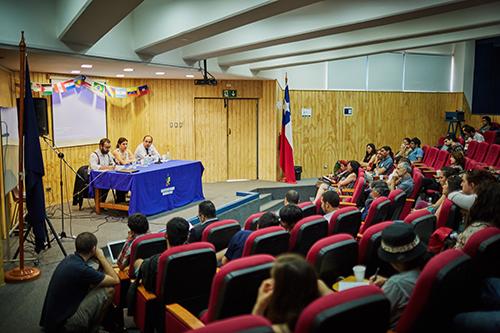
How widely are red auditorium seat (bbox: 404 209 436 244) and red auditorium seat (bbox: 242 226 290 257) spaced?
3.76ft

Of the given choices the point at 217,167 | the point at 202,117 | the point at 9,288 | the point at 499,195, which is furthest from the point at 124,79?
the point at 499,195

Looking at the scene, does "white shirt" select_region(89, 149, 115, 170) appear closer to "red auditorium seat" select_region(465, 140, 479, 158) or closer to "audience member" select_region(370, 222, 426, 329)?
"audience member" select_region(370, 222, 426, 329)

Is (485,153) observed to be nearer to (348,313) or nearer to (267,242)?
(267,242)

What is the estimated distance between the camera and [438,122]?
1428 centimetres

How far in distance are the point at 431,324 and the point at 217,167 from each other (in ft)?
32.1

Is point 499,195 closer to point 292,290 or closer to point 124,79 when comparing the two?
point 292,290

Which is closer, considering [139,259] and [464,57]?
[139,259]

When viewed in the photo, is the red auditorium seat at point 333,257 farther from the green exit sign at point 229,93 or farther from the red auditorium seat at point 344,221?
the green exit sign at point 229,93

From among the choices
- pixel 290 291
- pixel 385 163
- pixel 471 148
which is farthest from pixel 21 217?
pixel 471 148

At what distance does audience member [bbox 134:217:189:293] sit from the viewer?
340cm

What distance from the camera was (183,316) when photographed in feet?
9.48

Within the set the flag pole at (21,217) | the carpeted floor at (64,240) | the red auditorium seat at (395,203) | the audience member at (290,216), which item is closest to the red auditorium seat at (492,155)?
the carpeted floor at (64,240)

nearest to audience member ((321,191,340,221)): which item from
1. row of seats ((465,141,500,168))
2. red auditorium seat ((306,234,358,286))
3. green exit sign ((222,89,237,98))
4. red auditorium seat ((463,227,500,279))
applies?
red auditorium seat ((306,234,358,286))

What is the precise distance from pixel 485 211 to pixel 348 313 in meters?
1.94
